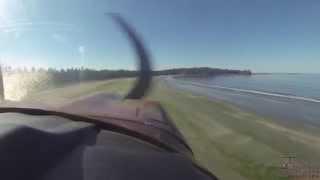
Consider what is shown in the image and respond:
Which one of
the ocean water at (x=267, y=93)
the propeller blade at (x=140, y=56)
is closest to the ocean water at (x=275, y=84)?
the ocean water at (x=267, y=93)

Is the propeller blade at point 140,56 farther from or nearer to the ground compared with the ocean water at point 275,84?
farther from the ground

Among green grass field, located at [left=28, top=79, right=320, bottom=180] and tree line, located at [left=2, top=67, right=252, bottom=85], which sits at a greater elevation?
tree line, located at [left=2, top=67, right=252, bottom=85]

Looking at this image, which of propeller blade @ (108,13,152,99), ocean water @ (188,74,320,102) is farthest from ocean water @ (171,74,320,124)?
propeller blade @ (108,13,152,99)

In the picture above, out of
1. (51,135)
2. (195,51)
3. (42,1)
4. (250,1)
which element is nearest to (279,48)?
(250,1)

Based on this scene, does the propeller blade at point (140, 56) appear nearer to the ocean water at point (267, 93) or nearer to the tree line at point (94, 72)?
the tree line at point (94, 72)

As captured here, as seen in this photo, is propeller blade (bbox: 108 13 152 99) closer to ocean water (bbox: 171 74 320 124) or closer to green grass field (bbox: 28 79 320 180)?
green grass field (bbox: 28 79 320 180)

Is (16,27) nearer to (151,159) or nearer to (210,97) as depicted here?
(210,97)
